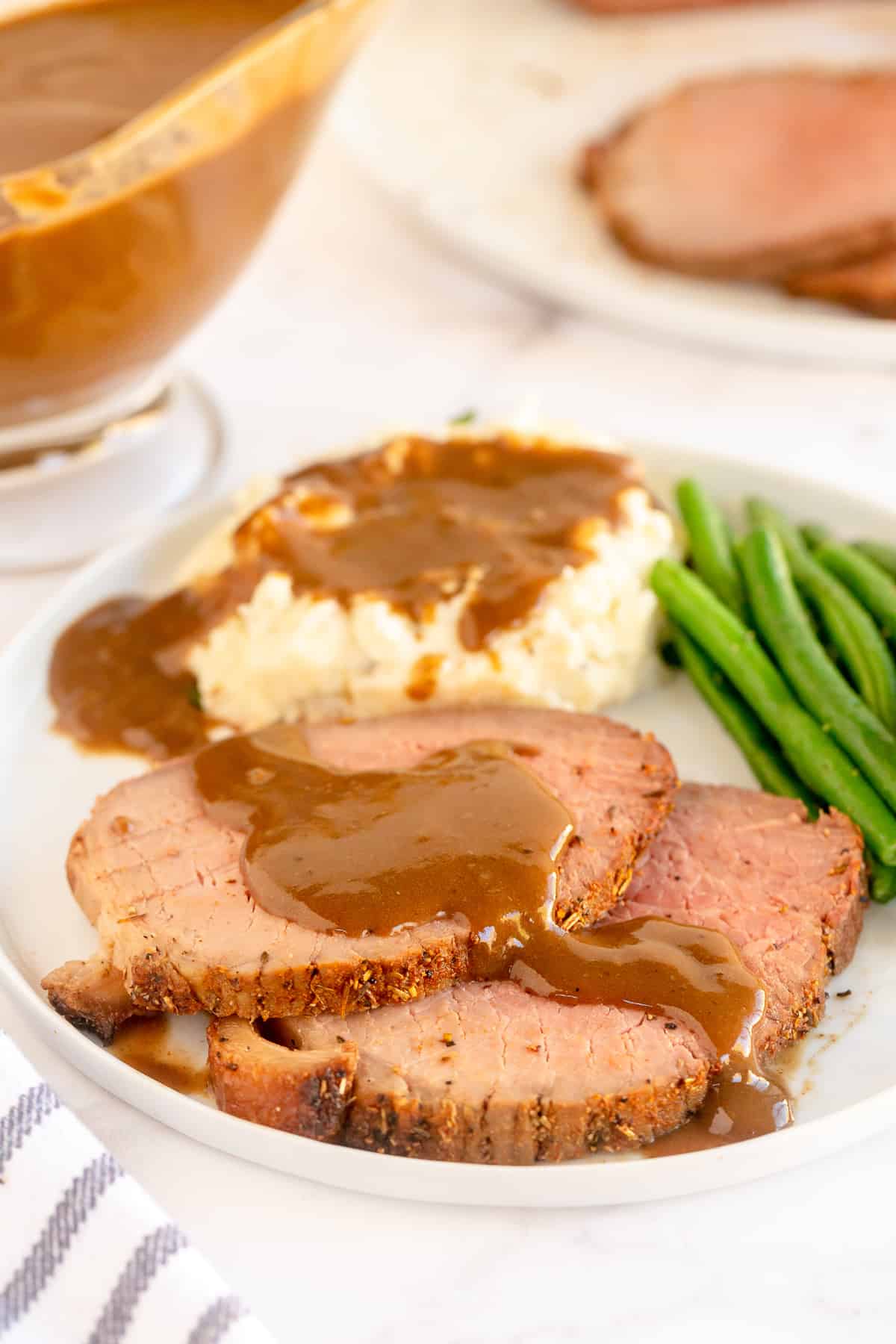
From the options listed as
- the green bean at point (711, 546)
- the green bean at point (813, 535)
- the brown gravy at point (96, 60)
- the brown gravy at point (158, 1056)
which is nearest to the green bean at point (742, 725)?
the green bean at point (711, 546)

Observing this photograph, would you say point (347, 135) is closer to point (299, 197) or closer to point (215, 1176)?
point (299, 197)

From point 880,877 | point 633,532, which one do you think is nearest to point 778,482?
point 633,532

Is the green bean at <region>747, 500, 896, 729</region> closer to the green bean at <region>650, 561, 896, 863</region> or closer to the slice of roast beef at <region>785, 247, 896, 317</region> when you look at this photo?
the green bean at <region>650, 561, 896, 863</region>

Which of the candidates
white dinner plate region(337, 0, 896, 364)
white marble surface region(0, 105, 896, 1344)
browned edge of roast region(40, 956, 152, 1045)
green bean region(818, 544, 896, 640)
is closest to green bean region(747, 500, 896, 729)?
green bean region(818, 544, 896, 640)

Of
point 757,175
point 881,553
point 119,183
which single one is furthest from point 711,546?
point 757,175

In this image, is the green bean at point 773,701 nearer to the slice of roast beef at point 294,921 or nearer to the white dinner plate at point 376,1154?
the white dinner plate at point 376,1154

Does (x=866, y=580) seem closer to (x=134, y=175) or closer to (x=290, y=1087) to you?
(x=290, y=1087)
